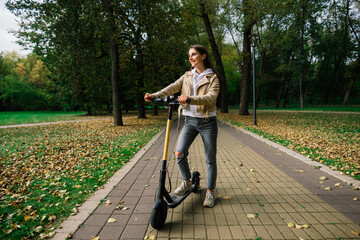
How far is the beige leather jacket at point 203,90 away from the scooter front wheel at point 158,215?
1.30 meters

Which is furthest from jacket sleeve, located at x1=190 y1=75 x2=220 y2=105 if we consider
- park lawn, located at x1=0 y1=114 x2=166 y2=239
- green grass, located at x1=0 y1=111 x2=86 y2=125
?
green grass, located at x1=0 y1=111 x2=86 y2=125

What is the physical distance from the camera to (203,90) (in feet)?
8.70

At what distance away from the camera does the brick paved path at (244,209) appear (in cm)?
238

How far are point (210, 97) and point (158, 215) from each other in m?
1.58

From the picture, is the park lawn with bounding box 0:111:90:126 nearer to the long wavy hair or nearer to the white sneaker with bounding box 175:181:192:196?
the white sneaker with bounding box 175:181:192:196

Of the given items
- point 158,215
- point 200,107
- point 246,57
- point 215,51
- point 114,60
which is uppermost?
point 215,51

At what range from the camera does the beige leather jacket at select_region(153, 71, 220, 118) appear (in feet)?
7.85

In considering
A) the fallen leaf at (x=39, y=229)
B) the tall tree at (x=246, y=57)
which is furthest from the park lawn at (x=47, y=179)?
the tall tree at (x=246, y=57)

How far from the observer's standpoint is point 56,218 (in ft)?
8.93

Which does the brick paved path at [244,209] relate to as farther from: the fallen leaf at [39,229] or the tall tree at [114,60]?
the tall tree at [114,60]

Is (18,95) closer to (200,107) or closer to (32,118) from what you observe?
(32,118)

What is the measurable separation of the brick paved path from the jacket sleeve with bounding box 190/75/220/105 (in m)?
1.60

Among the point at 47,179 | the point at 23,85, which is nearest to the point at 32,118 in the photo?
the point at 47,179

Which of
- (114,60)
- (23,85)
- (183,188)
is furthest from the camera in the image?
(23,85)
